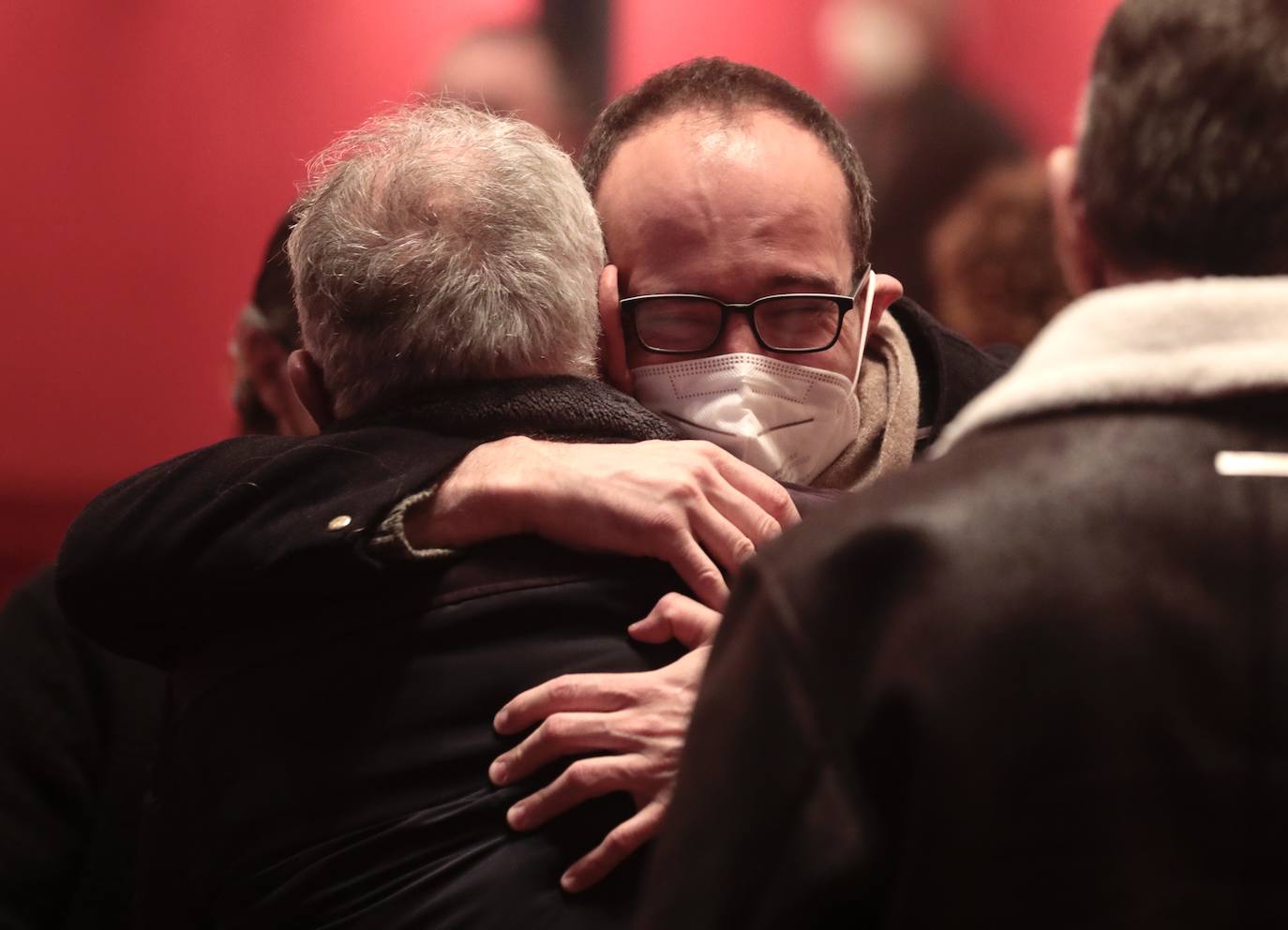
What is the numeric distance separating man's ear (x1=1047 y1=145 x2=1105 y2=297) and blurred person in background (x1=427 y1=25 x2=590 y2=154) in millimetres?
2053

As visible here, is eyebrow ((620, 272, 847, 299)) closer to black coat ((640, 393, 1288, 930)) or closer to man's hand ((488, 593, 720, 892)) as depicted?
man's hand ((488, 593, 720, 892))

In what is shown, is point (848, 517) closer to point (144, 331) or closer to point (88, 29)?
point (144, 331)

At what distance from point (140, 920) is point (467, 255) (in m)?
0.82

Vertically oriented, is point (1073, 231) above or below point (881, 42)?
above

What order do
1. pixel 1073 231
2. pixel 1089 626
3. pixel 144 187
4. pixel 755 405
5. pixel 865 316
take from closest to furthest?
pixel 1089 626 → pixel 1073 231 → pixel 755 405 → pixel 865 316 → pixel 144 187

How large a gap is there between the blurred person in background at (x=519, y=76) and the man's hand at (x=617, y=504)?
1.70 m

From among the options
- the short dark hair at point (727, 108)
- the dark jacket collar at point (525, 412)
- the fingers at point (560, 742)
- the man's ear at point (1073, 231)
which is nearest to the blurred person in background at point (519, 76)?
the short dark hair at point (727, 108)

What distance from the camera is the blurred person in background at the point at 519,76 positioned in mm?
2934

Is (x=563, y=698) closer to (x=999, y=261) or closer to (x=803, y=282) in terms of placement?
(x=803, y=282)

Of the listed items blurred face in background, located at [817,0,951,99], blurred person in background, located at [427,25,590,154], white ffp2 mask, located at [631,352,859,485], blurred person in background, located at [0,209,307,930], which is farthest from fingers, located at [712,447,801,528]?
blurred face in background, located at [817,0,951,99]

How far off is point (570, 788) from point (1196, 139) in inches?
28.7

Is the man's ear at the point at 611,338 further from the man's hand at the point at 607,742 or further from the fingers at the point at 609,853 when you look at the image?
the fingers at the point at 609,853

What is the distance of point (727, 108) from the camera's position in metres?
1.80

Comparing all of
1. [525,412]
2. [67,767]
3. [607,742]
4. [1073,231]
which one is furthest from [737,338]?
[67,767]
